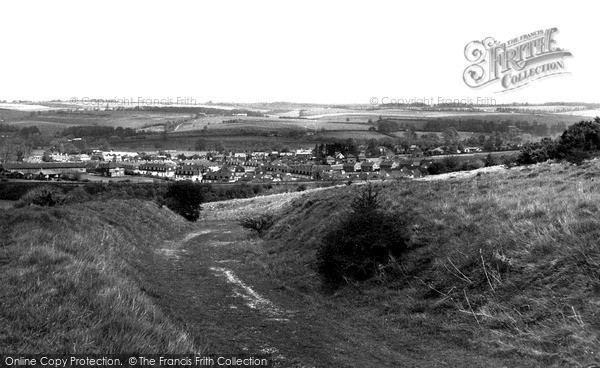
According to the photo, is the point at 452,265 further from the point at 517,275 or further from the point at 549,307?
the point at 549,307

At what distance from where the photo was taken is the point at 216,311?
8.83m

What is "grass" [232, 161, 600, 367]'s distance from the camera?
666cm

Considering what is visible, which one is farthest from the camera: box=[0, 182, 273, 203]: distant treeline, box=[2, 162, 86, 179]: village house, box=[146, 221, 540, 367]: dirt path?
box=[2, 162, 86, 179]: village house

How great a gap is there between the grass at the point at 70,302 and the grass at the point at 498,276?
3.84m

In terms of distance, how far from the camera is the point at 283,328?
7938mm

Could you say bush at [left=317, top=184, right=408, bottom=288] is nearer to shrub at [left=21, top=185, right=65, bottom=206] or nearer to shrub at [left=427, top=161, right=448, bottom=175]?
shrub at [left=21, top=185, right=65, bottom=206]

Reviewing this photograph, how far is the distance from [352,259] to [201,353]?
226 inches

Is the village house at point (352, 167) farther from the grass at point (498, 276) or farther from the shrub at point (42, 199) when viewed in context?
the grass at point (498, 276)

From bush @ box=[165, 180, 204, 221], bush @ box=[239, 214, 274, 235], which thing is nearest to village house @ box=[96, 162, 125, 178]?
bush @ box=[165, 180, 204, 221]

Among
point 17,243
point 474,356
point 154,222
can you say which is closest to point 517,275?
point 474,356

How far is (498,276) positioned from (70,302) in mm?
6310

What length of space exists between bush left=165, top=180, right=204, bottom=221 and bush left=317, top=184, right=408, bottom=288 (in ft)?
74.1

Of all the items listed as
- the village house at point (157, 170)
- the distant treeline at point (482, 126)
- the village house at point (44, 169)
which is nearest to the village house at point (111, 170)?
the village house at point (44, 169)

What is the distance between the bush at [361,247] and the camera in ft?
35.7
